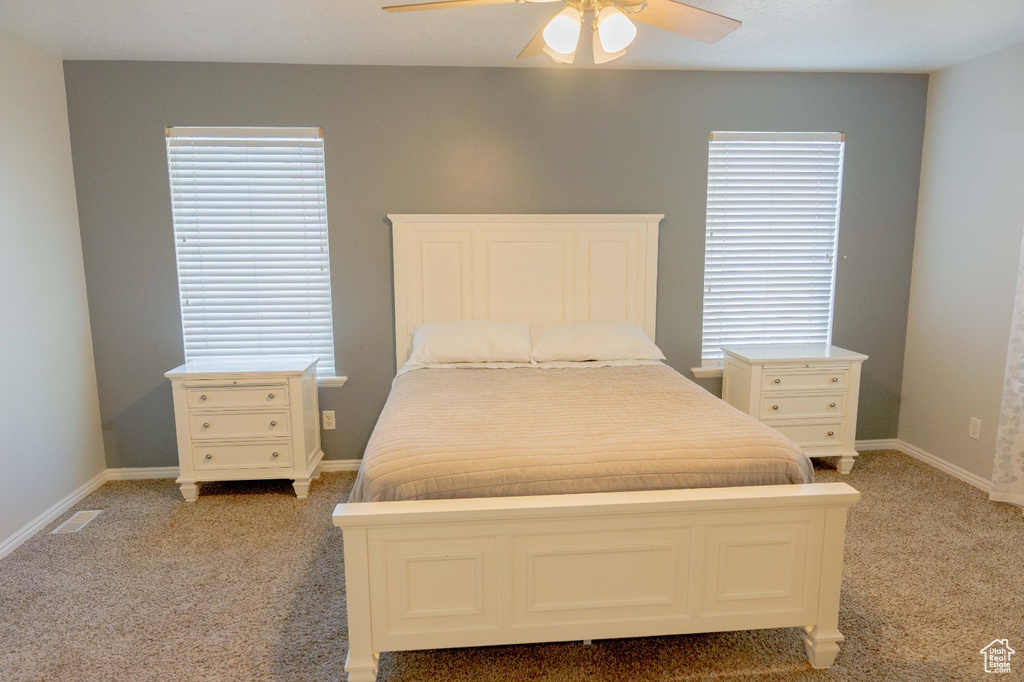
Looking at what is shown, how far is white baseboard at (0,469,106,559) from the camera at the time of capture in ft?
8.51

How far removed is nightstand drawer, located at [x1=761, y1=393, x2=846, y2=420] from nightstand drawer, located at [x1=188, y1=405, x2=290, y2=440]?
2649 mm

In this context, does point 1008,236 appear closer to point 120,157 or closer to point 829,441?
point 829,441

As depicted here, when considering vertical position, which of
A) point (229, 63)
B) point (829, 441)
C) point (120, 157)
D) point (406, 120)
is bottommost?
point (829, 441)

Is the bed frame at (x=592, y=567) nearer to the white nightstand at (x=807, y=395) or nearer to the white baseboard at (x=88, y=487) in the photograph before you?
the white nightstand at (x=807, y=395)

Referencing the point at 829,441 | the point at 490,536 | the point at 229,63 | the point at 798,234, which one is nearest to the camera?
the point at 490,536

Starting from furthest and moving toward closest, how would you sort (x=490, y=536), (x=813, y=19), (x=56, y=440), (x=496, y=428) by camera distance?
(x=56, y=440) → (x=813, y=19) → (x=496, y=428) → (x=490, y=536)

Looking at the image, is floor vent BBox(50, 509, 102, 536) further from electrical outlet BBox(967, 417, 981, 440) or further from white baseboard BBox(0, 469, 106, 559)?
electrical outlet BBox(967, 417, 981, 440)

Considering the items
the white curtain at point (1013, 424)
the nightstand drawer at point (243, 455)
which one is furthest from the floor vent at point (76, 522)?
the white curtain at point (1013, 424)

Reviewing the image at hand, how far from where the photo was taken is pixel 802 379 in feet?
10.9

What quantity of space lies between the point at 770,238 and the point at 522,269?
1566 millimetres

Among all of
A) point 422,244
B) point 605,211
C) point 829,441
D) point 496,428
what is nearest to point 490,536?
point 496,428

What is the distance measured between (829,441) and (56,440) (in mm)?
4188

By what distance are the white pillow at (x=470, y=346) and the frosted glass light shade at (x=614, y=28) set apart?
162 centimetres

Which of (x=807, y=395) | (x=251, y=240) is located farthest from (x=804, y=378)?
(x=251, y=240)
